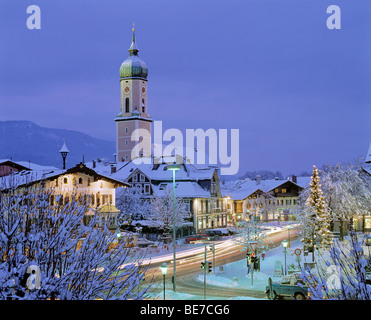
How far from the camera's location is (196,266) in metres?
36.8

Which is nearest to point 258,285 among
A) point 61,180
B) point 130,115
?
point 61,180

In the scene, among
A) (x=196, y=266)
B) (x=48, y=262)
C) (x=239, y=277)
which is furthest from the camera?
(x=196, y=266)

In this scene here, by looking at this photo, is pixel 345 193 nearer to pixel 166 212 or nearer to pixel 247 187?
pixel 166 212

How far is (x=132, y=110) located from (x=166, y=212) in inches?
1835

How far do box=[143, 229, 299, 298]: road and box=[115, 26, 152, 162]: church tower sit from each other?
45.1 m

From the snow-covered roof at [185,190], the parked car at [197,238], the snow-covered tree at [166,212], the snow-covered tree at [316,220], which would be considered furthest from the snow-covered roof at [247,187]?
the snow-covered tree at [316,220]

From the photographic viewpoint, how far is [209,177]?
64062mm

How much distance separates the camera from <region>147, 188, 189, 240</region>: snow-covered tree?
55656mm

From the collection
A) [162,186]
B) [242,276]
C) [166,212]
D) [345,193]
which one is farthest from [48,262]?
[162,186]

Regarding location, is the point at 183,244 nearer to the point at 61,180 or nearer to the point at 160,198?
the point at 160,198

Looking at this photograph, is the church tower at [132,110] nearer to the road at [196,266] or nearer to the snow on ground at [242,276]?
the road at [196,266]

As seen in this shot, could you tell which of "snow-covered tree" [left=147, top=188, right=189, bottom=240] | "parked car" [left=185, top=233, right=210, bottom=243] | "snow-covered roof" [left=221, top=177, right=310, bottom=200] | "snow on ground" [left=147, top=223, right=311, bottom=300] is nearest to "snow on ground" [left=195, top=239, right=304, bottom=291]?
"snow on ground" [left=147, top=223, right=311, bottom=300]

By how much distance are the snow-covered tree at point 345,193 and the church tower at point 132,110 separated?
167 ft

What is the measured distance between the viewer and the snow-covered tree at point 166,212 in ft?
183
